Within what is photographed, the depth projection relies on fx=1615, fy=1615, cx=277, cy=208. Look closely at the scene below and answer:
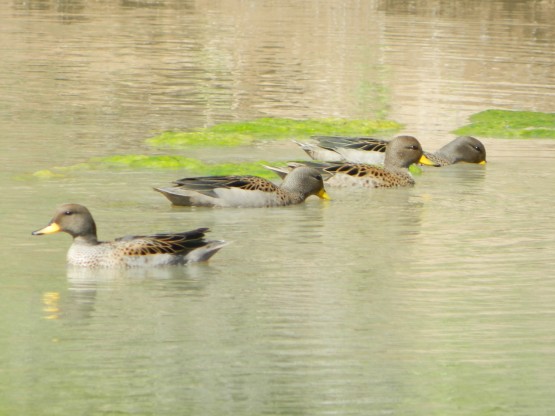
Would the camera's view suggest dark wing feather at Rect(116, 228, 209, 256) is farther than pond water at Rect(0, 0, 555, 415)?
Yes

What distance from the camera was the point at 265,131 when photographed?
25.0 metres

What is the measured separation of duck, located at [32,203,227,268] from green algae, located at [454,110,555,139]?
37.3 ft

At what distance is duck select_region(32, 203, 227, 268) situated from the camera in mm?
14984

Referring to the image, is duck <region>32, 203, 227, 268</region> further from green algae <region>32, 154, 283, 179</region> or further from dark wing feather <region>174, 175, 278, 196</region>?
green algae <region>32, 154, 283, 179</region>

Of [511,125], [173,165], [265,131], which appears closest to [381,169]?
[173,165]

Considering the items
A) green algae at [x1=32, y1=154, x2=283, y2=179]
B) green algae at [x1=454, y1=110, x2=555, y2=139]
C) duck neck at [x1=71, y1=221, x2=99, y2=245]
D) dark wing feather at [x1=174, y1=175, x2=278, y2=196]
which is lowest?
green algae at [x1=454, y1=110, x2=555, y2=139]

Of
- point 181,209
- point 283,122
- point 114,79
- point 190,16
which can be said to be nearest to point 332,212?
point 181,209

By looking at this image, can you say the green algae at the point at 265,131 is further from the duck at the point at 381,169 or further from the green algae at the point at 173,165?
the duck at the point at 381,169

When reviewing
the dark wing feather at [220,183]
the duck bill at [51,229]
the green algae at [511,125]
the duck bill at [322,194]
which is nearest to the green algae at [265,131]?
the green algae at [511,125]

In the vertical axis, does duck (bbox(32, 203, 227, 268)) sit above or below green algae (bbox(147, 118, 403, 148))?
above

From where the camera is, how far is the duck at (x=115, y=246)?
49.2 feet

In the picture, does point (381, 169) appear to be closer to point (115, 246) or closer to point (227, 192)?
point (227, 192)

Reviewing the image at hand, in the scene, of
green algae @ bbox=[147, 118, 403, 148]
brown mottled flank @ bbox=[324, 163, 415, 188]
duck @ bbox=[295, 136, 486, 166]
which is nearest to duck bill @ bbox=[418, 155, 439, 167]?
duck @ bbox=[295, 136, 486, 166]

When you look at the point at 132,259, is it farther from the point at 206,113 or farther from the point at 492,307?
the point at 206,113
